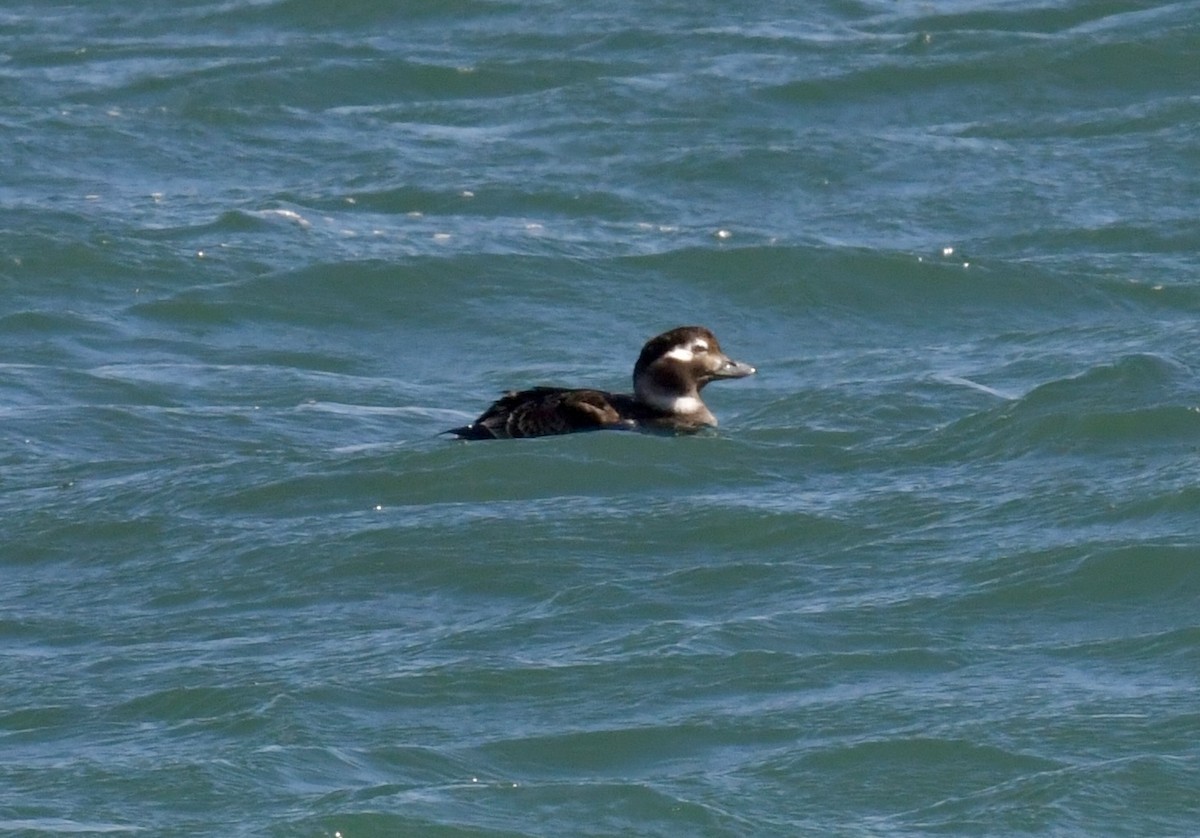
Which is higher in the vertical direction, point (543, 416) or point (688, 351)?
point (688, 351)

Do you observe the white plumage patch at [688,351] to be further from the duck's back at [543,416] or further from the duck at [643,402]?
the duck's back at [543,416]

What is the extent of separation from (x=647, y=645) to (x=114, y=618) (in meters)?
1.94

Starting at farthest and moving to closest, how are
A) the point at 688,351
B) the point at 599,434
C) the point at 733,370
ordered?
the point at 733,370, the point at 688,351, the point at 599,434

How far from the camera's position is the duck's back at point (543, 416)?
38.3ft

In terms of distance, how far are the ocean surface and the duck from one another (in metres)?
0.17

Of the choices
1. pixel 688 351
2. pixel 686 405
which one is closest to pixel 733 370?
pixel 688 351

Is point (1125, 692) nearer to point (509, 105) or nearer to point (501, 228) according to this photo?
point (501, 228)

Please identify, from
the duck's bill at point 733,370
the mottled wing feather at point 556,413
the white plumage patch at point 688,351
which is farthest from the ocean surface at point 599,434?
the white plumage patch at point 688,351

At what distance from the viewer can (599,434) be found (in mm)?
11820

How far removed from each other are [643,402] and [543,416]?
2.18 feet

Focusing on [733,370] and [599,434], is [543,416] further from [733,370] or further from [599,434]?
[733,370]

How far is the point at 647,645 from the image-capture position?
9023 millimetres

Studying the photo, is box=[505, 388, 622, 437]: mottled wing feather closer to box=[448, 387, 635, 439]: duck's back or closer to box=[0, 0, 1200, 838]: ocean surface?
box=[448, 387, 635, 439]: duck's back

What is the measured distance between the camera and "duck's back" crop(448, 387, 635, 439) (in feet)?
38.3
